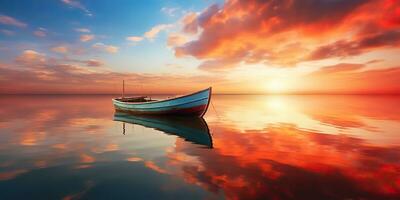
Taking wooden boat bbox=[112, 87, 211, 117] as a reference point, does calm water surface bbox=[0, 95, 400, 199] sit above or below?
below

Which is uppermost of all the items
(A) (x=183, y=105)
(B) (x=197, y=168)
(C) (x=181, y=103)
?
(C) (x=181, y=103)

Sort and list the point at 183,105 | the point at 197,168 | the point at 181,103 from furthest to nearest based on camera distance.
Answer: the point at 183,105 → the point at 181,103 → the point at 197,168

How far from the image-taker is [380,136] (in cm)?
1911

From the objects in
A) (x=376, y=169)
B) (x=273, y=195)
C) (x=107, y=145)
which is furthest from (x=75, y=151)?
(x=376, y=169)

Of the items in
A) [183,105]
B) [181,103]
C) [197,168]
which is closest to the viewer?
[197,168]

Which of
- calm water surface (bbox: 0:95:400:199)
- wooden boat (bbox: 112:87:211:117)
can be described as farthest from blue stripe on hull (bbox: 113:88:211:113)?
calm water surface (bbox: 0:95:400:199)

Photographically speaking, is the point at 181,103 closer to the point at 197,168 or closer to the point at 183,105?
the point at 183,105

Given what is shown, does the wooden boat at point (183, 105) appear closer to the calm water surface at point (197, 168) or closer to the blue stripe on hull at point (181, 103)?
the blue stripe on hull at point (181, 103)

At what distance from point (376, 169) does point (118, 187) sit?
10715 millimetres

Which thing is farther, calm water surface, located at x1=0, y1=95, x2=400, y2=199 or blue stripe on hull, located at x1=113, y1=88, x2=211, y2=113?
blue stripe on hull, located at x1=113, y1=88, x2=211, y2=113

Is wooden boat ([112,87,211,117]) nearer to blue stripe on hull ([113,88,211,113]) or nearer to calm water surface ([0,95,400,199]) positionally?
Answer: blue stripe on hull ([113,88,211,113])

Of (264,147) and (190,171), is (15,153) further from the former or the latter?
(264,147)

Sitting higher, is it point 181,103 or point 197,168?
point 181,103

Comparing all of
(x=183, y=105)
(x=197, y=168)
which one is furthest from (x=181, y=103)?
(x=197, y=168)
